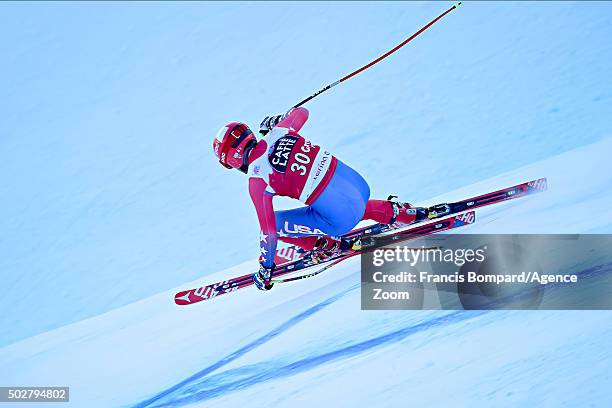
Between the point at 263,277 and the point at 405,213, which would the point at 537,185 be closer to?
the point at 405,213

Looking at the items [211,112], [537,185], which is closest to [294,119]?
[537,185]

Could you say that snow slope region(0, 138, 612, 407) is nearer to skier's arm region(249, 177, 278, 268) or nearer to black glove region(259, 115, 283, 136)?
skier's arm region(249, 177, 278, 268)

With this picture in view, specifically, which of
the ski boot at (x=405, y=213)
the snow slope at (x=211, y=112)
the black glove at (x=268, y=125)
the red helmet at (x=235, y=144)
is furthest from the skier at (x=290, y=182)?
the snow slope at (x=211, y=112)

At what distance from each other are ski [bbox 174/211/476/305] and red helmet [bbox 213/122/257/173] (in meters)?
1.24

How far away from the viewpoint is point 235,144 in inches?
238

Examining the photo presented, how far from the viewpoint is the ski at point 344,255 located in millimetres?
6812

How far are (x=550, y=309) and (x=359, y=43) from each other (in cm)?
575

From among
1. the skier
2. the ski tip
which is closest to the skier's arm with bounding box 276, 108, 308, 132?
the skier

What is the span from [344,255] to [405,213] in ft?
2.08

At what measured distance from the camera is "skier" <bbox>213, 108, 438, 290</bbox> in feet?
19.8

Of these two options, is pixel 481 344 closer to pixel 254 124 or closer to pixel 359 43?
pixel 254 124

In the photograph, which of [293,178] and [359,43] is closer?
[293,178]

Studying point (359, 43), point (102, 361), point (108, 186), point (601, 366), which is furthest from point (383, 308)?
point (359, 43)

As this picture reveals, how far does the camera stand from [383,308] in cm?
636
